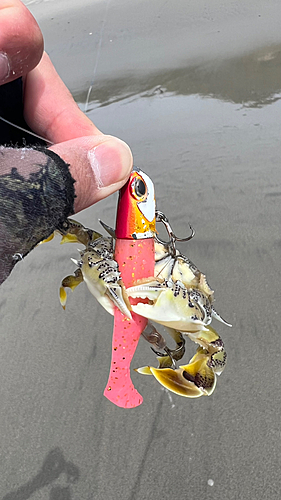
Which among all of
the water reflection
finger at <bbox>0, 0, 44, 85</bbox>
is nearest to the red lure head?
finger at <bbox>0, 0, 44, 85</bbox>

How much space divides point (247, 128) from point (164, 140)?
968 mm

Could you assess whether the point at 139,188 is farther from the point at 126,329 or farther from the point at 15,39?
the point at 15,39

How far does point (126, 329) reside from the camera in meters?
1.60

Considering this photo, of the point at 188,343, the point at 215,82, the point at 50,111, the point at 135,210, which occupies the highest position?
the point at 50,111

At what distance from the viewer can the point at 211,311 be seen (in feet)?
5.81

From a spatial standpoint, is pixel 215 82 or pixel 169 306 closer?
pixel 169 306

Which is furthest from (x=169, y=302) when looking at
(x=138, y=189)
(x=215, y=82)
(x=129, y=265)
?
(x=215, y=82)

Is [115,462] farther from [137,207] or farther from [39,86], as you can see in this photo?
[39,86]

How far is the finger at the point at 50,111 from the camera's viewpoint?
1.95 m

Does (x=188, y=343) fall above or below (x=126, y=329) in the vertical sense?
below

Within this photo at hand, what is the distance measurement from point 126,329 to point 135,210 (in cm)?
52

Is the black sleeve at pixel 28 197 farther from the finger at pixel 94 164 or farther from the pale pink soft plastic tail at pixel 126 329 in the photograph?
the pale pink soft plastic tail at pixel 126 329

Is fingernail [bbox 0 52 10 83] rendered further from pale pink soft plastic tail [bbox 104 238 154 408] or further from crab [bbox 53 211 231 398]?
pale pink soft plastic tail [bbox 104 238 154 408]

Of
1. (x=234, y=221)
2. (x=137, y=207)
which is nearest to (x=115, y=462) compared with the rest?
(x=137, y=207)
